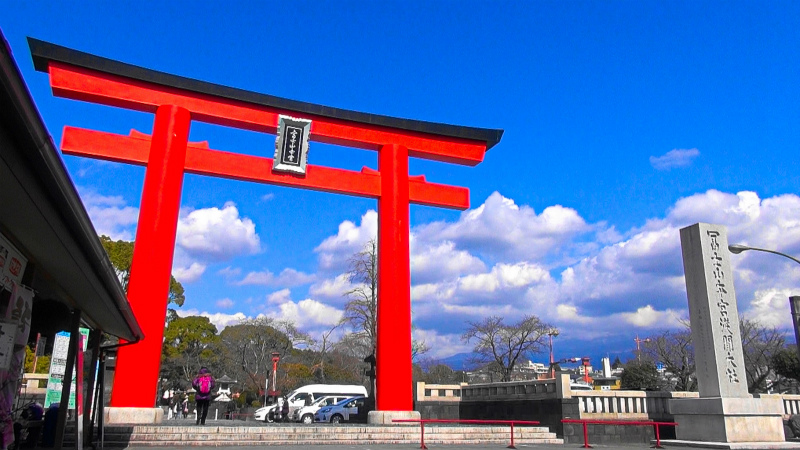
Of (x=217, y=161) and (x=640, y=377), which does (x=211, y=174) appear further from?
(x=640, y=377)

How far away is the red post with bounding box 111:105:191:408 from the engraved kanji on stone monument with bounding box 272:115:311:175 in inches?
106

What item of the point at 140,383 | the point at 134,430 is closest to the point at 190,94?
the point at 140,383

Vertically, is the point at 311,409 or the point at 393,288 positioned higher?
the point at 393,288

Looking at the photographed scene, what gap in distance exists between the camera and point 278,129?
17797 mm

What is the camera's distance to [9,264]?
524 centimetres

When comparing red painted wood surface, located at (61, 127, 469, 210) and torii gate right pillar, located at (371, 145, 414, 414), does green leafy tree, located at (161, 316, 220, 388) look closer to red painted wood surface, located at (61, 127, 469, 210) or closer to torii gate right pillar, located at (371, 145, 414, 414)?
red painted wood surface, located at (61, 127, 469, 210)

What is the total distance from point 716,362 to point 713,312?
49.3 inches

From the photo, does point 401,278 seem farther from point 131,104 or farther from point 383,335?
point 131,104

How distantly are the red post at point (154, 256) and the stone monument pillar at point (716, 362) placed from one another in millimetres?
13717

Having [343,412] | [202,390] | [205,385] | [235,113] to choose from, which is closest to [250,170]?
[235,113]

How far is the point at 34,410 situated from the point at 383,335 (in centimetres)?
931

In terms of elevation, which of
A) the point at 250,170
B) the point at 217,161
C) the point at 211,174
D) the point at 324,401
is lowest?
the point at 324,401

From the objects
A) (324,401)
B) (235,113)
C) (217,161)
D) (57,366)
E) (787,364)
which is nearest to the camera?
(57,366)

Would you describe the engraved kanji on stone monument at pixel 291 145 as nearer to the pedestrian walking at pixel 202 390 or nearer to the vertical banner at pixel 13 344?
the pedestrian walking at pixel 202 390
